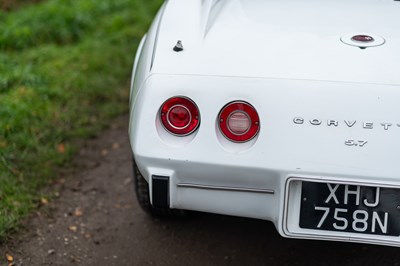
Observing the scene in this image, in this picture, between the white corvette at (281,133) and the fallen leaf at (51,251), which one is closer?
the white corvette at (281,133)

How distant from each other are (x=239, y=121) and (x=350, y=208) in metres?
0.53

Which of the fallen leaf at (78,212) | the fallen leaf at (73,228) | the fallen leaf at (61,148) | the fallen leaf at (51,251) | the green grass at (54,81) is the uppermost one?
the green grass at (54,81)

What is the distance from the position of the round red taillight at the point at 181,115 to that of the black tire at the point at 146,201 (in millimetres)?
770

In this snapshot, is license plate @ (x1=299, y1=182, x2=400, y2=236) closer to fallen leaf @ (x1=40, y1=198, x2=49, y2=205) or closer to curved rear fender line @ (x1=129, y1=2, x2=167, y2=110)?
curved rear fender line @ (x1=129, y1=2, x2=167, y2=110)

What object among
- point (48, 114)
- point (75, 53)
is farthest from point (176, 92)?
point (75, 53)

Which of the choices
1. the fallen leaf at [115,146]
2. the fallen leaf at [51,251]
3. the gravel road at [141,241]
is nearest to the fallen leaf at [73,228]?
the gravel road at [141,241]

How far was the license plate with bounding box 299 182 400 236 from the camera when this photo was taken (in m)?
2.52

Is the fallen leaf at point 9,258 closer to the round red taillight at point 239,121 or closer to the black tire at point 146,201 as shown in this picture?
the black tire at point 146,201

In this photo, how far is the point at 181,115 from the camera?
2631 millimetres

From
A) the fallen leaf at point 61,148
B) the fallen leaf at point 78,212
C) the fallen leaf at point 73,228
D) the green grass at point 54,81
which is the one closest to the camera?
the fallen leaf at point 73,228

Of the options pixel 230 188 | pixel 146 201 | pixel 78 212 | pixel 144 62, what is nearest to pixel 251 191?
pixel 230 188

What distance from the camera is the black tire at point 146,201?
11.1 ft

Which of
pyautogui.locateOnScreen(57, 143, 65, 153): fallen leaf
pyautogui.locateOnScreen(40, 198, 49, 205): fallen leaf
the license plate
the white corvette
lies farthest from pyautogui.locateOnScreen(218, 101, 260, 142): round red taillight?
pyautogui.locateOnScreen(57, 143, 65, 153): fallen leaf

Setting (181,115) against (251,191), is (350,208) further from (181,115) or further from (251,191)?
(181,115)
